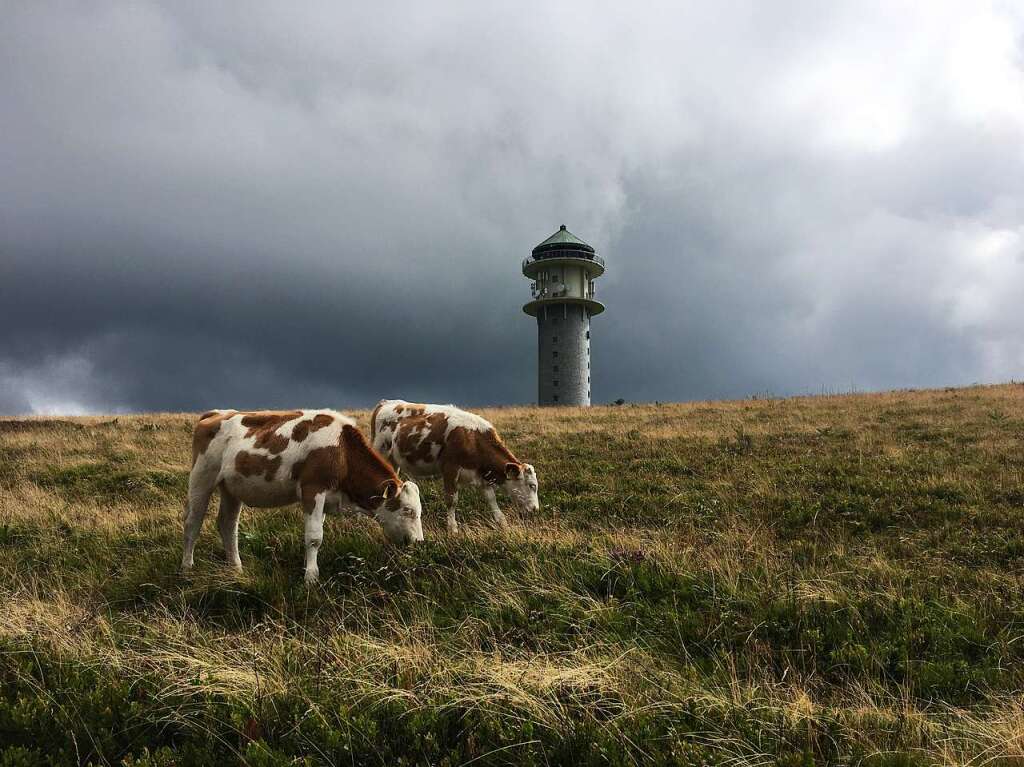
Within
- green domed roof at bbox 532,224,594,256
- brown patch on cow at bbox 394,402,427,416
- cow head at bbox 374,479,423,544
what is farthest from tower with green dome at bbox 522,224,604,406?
cow head at bbox 374,479,423,544

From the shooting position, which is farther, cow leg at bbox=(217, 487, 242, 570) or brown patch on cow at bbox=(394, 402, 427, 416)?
brown patch on cow at bbox=(394, 402, 427, 416)

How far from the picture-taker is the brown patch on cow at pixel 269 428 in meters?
6.97

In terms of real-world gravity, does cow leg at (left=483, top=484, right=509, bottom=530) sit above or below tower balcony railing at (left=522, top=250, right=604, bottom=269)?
below

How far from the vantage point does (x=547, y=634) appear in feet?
16.3

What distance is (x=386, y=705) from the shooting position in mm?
3727

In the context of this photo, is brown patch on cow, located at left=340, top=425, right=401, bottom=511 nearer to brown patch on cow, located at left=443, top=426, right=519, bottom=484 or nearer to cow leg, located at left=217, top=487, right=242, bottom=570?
cow leg, located at left=217, top=487, right=242, bottom=570

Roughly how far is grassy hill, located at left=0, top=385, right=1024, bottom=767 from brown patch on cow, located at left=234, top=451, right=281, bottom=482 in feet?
3.73

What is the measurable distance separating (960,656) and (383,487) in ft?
19.3

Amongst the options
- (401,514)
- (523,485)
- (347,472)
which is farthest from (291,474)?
(523,485)

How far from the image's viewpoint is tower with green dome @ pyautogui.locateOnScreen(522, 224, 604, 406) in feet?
180

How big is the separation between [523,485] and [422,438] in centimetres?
216

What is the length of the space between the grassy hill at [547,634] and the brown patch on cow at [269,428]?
4.79 ft

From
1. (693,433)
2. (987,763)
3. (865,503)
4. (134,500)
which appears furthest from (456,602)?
(693,433)

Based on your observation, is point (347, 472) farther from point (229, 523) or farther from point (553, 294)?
point (553, 294)
